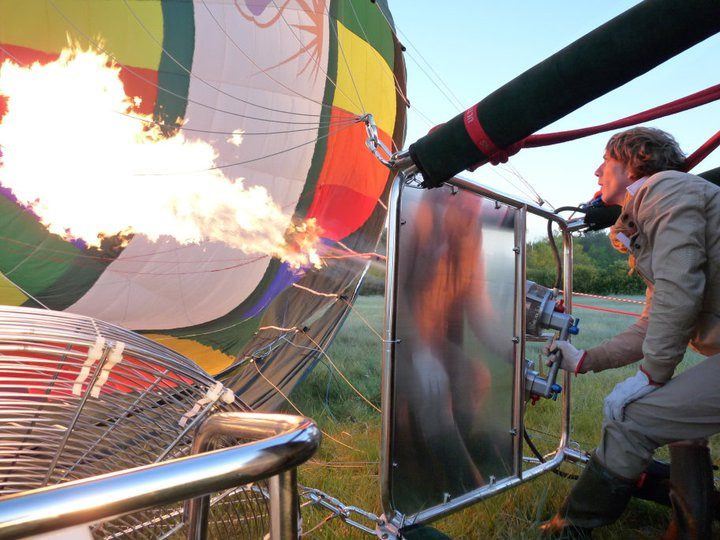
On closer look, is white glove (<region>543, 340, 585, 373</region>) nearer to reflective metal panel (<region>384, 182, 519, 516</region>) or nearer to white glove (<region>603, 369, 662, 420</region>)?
reflective metal panel (<region>384, 182, 519, 516</region>)

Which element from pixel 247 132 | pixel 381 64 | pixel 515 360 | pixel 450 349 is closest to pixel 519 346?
pixel 515 360

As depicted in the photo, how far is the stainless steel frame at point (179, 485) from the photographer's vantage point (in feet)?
1.20

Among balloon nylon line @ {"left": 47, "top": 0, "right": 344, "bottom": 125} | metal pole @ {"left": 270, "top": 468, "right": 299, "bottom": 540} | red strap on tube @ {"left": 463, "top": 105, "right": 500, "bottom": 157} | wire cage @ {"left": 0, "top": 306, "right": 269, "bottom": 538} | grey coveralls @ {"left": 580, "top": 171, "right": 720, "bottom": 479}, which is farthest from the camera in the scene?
balloon nylon line @ {"left": 47, "top": 0, "right": 344, "bottom": 125}

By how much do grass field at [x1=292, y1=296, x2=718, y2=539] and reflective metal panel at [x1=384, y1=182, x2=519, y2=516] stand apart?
0.50 ft

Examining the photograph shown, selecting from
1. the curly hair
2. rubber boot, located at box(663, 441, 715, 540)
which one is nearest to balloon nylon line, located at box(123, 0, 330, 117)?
the curly hair

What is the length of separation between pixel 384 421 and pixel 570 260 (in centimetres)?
151

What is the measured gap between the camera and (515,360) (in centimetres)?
224

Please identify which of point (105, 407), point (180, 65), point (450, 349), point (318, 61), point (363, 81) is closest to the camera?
point (105, 407)

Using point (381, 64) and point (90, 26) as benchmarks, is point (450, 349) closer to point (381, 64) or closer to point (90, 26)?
point (90, 26)

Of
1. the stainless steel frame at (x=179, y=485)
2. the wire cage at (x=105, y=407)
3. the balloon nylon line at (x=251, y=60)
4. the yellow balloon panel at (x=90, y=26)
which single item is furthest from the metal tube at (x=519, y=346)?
the yellow balloon panel at (x=90, y=26)

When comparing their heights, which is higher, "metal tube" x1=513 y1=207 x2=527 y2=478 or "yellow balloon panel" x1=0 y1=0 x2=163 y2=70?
"yellow balloon panel" x1=0 y1=0 x2=163 y2=70

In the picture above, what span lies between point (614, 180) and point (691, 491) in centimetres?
112

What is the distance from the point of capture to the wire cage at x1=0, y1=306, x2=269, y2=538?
89 cm

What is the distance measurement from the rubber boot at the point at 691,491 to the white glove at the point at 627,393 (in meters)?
0.32
